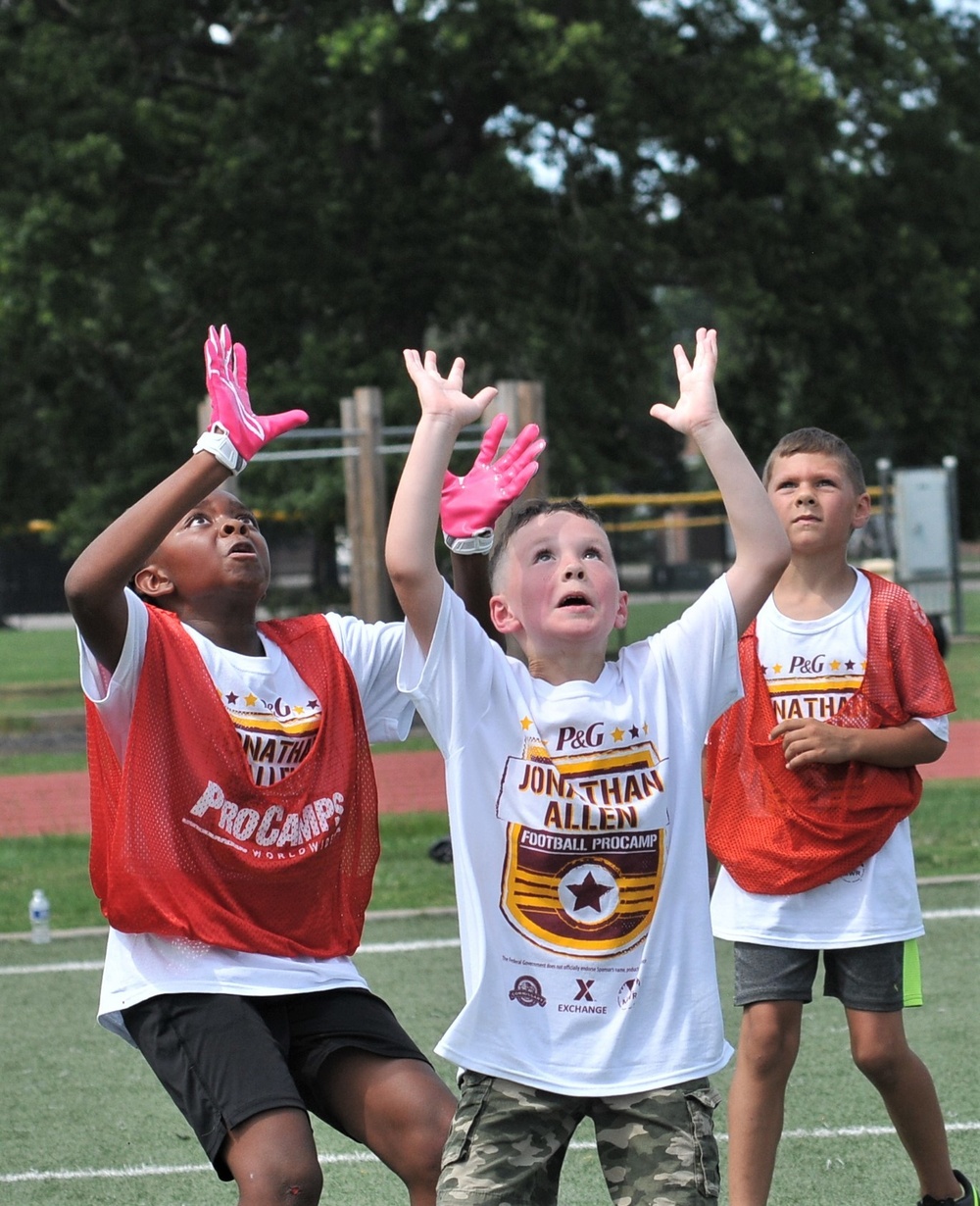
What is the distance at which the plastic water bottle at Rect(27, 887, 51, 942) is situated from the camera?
24.6 ft

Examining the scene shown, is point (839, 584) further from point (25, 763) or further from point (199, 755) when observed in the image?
point (25, 763)

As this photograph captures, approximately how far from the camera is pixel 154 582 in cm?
352

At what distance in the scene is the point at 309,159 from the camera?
2023cm

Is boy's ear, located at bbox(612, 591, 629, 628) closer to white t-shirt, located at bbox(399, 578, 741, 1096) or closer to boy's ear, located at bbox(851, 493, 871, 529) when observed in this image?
white t-shirt, located at bbox(399, 578, 741, 1096)

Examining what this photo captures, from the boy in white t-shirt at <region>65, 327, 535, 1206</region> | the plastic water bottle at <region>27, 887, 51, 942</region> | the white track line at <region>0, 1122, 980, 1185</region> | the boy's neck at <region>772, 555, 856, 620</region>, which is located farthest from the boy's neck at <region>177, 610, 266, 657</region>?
the plastic water bottle at <region>27, 887, 51, 942</region>

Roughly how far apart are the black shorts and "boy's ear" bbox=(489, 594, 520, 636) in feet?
2.62

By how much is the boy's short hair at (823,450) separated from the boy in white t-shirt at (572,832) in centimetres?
92

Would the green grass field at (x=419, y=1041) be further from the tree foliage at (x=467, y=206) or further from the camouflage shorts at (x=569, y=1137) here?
the tree foliage at (x=467, y=206)

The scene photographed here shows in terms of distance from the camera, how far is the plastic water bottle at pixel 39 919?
296 inches

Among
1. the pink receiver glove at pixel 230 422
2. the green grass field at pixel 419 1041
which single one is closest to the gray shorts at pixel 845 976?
the green grass field at pixel 419 1041

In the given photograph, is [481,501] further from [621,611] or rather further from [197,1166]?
[197,1166]

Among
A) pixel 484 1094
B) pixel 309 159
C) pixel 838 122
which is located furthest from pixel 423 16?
pixel 484 1094

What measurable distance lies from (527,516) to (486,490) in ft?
0.51

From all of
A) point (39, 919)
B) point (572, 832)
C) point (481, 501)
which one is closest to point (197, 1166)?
point (572, 832)
